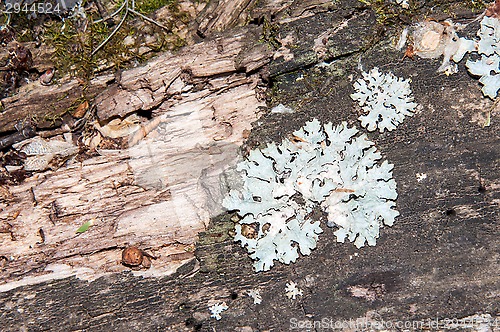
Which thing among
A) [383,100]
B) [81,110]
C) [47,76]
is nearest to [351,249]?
[383,100]

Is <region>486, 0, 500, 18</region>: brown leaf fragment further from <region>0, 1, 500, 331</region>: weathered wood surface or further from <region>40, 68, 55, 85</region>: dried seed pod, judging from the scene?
<region>40, 68, 55, 85</region>: dried seed pod

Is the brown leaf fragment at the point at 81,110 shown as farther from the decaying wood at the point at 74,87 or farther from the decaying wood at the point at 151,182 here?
the decaying wood at the point at 151,182

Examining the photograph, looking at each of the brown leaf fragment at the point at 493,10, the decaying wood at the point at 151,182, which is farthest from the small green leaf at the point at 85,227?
the brown leaf fragment at the point at 493,10

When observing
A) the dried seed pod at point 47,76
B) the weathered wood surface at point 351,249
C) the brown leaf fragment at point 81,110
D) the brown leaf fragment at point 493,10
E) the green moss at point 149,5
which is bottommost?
the weathered wood surface at point 351,249

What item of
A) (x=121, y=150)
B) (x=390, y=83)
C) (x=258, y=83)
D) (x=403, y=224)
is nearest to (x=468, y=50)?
(x=390, y=83)

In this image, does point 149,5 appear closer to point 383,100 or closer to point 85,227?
point 85,227

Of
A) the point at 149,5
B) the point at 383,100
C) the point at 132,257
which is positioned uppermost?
the point at 149,5

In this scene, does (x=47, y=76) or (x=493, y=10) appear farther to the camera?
(x=47, y=76)

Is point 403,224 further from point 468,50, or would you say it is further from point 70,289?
point 70,289
